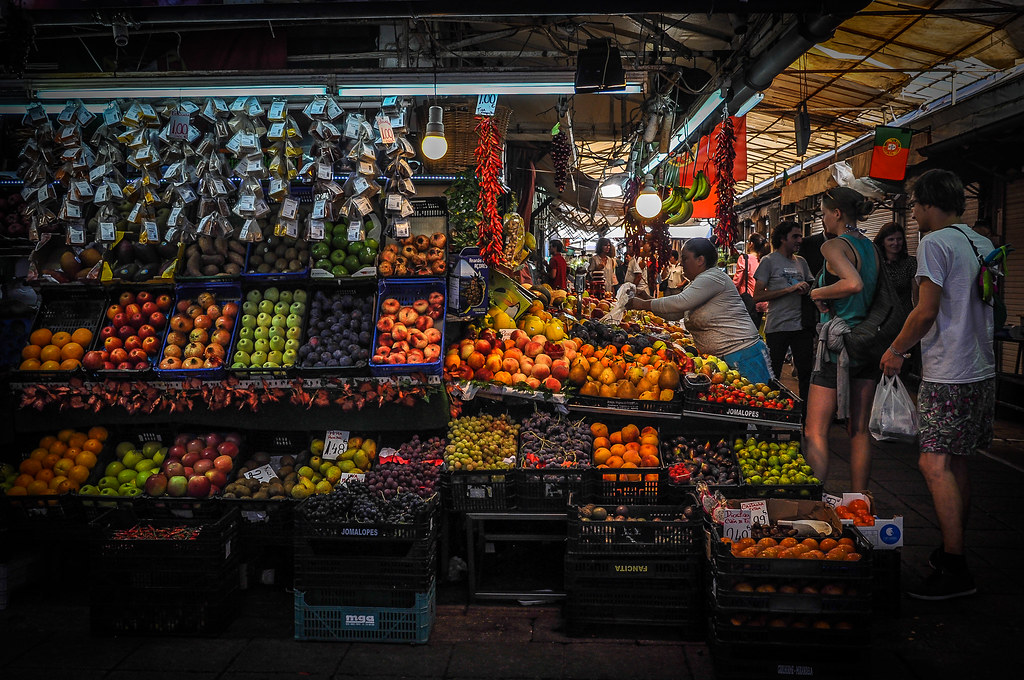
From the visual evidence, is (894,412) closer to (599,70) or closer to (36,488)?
(599,70)

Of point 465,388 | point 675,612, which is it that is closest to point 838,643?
point 675,612

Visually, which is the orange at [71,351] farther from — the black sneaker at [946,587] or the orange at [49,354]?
the black sneaker at [946,587]

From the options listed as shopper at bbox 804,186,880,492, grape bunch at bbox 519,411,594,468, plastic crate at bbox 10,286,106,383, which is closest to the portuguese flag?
shopper at bbox 804,186,880,492

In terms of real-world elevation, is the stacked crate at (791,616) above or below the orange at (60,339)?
below

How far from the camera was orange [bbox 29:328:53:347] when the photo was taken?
196 inches

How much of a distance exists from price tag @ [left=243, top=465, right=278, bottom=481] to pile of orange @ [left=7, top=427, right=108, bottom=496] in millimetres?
1086

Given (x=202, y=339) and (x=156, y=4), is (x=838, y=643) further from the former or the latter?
(x=156, y=4)

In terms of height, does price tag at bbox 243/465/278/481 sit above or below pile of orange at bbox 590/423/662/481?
below

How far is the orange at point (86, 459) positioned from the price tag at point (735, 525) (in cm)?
409

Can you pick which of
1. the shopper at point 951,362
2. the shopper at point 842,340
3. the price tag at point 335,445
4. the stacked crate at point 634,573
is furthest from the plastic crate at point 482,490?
the shopper at point 951,362

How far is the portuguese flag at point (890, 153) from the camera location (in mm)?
8898

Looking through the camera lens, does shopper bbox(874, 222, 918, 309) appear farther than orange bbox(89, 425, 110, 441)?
Yes

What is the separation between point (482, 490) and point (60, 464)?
287 centimetres

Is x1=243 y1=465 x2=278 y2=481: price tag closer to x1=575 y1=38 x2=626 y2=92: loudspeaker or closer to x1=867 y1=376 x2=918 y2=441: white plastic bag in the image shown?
x1=575 y1=38 x2=626 y2=92: loudspeaker
